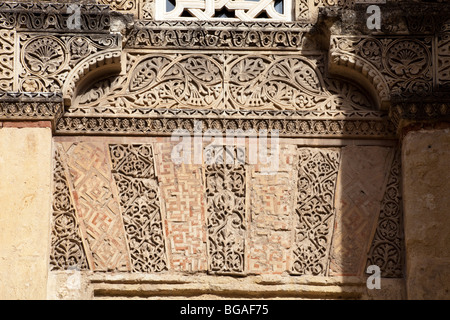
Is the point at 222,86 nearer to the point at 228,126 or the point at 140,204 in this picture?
the point at 228,126

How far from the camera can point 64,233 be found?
7.99 metres

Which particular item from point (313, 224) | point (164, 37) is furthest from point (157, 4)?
→ point (313, 224)

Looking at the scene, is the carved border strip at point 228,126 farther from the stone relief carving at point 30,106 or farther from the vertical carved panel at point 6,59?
the vertical carved panel at point 6,59

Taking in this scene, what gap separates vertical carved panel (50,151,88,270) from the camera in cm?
793

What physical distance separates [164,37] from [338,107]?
131 centimetres

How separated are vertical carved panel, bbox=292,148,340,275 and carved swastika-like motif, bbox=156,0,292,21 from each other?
1.08 metres

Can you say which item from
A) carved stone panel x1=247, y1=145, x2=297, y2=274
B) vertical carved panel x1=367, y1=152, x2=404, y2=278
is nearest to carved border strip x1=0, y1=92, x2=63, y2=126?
carved stone panel x1=247, y1=145, x2=297, y2=274

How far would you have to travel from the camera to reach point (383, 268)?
7.95 metres

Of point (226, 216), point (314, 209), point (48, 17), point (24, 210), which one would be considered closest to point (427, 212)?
point (314, 209)

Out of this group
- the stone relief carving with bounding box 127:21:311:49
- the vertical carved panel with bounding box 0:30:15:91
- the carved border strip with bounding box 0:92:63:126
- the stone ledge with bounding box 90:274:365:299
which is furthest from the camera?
the stone relief carving with bounding box 127:21:311:49

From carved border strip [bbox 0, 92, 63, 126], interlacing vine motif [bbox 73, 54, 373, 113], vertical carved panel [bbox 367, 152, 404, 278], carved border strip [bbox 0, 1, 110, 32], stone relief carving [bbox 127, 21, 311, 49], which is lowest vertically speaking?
vertical carved panel [bbox 367, 152, 404, 278]

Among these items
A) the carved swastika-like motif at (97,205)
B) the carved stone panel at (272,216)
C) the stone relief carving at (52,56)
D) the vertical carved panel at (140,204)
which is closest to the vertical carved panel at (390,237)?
the carved stone panel at (272,216)

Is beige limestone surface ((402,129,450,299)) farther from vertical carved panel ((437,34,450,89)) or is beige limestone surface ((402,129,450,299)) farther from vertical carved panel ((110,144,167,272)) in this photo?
vertical carved panel ((110,144,167,272))
